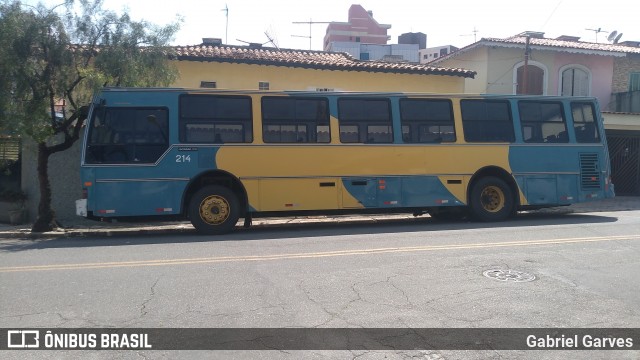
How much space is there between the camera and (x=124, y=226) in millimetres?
13680

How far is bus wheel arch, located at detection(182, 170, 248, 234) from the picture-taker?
1135 cm

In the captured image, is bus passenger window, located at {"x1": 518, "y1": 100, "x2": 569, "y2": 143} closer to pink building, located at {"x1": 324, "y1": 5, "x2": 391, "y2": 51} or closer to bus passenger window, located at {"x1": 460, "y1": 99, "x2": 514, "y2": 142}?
bus passenger window, located at {"x1": 460, "y1": 99, "x2": 514, "y2": 142}

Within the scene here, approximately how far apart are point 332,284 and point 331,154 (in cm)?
555

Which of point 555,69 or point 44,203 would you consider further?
point 555,69

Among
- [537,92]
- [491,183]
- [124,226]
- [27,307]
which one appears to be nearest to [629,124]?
[537,92]

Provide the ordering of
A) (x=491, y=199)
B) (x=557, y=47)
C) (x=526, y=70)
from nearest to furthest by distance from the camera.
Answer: (x=491, y=199)
(x=526, y=70)
(x=557, y=47)

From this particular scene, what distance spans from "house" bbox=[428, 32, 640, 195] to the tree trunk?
17.0 metres

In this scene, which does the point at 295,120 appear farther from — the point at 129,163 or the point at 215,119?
the point at 129,163

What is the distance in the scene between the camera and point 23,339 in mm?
5043

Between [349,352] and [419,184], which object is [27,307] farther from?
[419,184]

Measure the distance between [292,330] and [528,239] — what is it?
6.32 metres

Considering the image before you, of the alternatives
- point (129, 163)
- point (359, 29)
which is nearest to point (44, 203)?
point (129, 163)

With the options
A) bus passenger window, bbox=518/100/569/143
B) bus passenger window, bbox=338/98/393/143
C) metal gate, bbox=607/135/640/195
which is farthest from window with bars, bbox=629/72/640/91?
bus passenger window, bbox=338/98/393/143

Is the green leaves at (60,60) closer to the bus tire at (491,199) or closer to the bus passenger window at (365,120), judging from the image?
the bus passenger window at (365,120)
